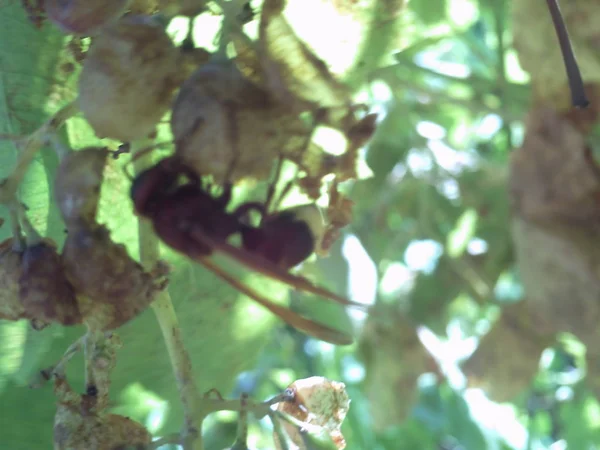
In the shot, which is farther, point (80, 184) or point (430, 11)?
point (430, 11)

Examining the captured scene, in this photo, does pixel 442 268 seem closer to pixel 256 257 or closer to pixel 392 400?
pixel 392 400

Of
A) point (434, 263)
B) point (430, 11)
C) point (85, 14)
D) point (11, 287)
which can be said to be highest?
point (85, 14)

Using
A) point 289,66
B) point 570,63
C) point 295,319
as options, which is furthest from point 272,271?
point 570,63

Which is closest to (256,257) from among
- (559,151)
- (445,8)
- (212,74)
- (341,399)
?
(212,74)

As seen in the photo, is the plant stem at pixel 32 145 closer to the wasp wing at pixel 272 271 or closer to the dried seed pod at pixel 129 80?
the dried seed pod at pixel 129 80

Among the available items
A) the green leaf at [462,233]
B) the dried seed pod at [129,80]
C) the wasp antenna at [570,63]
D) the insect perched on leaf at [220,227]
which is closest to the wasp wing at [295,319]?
the insect perched on leaf at [220,227]

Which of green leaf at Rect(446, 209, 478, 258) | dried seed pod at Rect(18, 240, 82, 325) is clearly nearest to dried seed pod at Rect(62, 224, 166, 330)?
dried seed pod at Rect(18, 240, 82, 325)

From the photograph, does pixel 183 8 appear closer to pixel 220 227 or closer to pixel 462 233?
pixel 220 227
